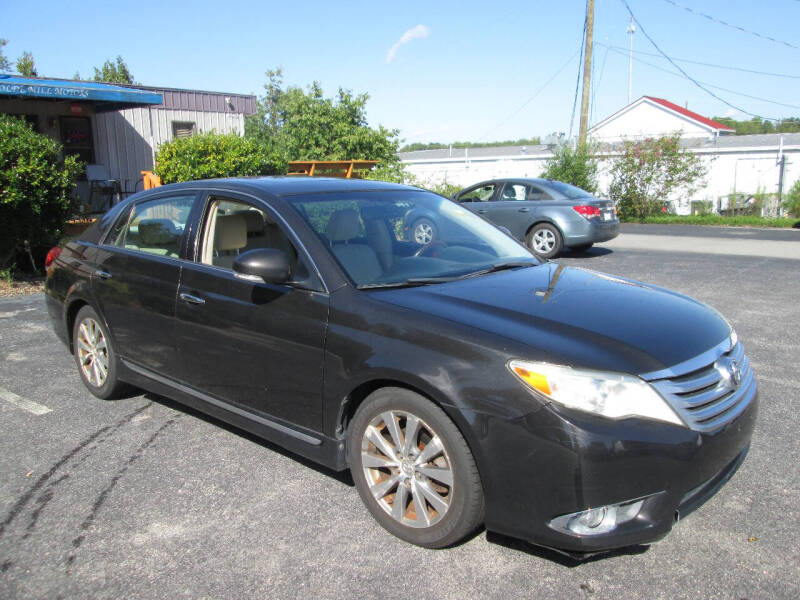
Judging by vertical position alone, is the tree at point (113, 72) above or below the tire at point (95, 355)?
above

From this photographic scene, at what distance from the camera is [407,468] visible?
3.00 metres

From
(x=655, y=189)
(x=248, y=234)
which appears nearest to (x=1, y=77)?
(x=248, y=234)

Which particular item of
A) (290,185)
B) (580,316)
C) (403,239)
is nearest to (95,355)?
(290,185)

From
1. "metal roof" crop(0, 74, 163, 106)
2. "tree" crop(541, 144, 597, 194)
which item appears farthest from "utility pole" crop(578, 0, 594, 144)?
"metal roof" crop(0, 74, 163, 106)

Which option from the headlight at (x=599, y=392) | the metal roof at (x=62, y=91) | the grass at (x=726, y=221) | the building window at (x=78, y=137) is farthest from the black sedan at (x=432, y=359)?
the grass at (x=726, y=221)

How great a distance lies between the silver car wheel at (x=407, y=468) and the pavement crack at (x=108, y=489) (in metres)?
1.38

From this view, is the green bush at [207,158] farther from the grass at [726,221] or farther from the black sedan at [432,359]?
the grass at [726,221]

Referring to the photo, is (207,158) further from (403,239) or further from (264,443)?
(403,239)

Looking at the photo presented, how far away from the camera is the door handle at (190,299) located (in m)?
3.88

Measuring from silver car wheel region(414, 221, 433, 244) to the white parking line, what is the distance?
304 cm

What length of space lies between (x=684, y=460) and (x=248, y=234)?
273 centimetres

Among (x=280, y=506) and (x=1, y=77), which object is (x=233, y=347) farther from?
(x=1, y=77)

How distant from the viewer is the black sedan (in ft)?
8.50

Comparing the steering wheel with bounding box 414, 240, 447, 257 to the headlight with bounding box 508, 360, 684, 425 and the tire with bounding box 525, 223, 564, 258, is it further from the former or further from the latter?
the tire with bounding box 525, 223, 564, 258
